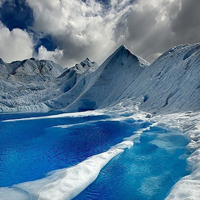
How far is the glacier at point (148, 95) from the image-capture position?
9.73 m

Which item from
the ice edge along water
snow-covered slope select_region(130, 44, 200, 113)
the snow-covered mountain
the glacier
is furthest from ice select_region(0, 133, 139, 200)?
the snow-covered mountain

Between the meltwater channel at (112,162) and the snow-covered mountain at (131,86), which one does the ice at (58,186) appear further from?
the snow-covered mountain at (131,86)

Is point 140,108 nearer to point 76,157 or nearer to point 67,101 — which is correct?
point 76,157

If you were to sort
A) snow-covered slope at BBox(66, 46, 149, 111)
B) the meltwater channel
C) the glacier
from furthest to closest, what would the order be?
1. snow-covered slope at BBox(66, 46, 149, 111)
2. the glacier
3. the meltwater channel

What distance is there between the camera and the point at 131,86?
31828 millimetres

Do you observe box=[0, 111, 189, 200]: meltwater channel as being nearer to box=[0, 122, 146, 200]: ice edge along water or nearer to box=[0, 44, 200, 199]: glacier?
box=[0, 122, 146, 200]: ice edge along water

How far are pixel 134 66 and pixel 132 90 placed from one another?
8792 mm

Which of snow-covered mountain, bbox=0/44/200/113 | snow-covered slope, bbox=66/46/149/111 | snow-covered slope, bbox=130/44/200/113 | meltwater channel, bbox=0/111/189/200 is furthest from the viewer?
snow-covered slope, bbox=66/46/149/111

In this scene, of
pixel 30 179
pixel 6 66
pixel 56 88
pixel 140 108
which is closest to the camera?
pixel 30 179

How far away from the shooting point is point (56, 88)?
56219 millimetres

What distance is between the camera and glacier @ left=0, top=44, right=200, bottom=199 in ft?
31.9

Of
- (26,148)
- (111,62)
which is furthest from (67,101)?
(26,148)

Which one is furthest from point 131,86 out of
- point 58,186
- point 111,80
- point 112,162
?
point 58,186

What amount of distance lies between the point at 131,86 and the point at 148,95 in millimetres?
6937
